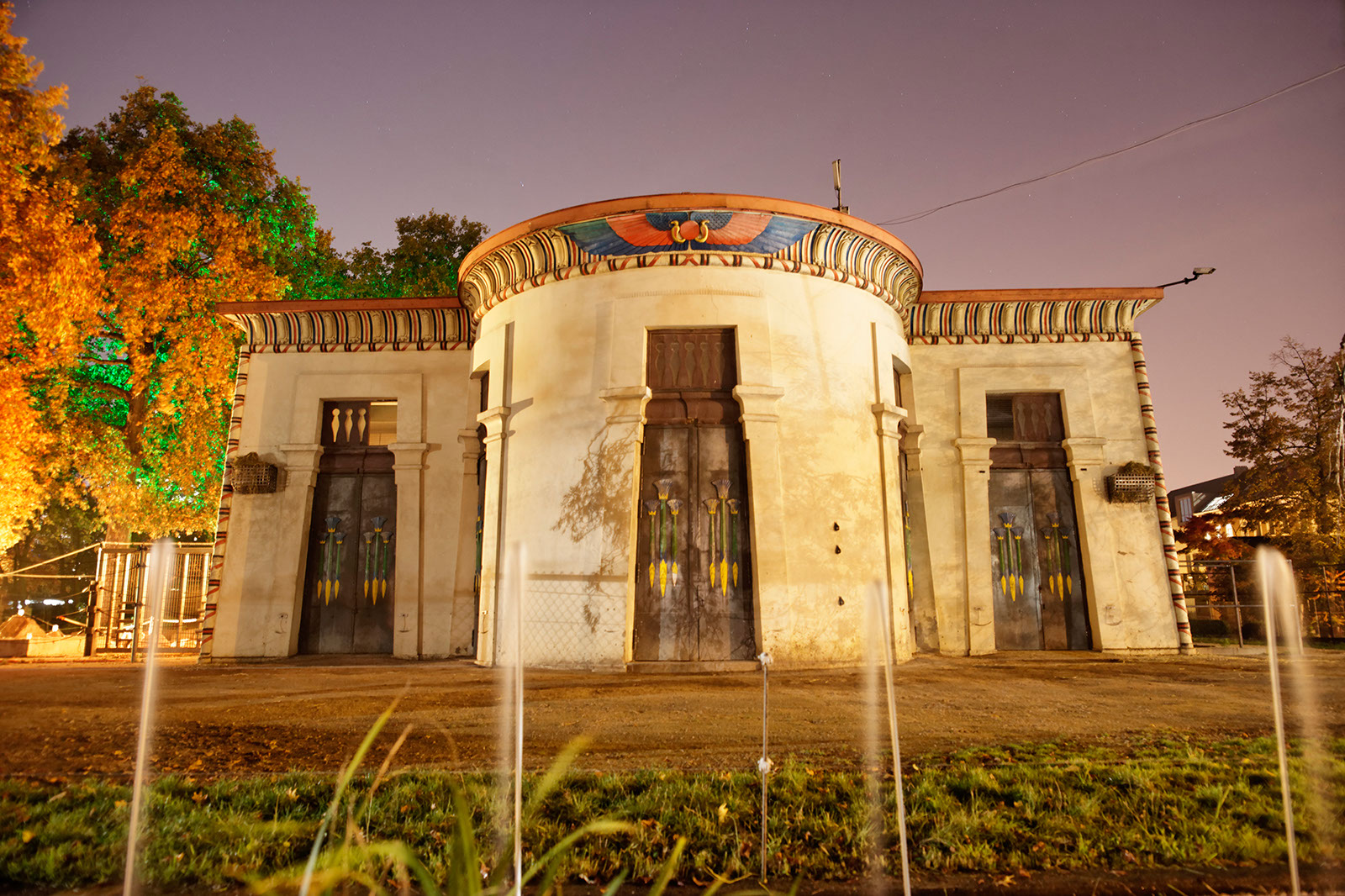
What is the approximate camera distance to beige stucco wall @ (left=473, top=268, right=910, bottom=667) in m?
8.29

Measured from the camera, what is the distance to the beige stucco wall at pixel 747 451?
8.29 meters

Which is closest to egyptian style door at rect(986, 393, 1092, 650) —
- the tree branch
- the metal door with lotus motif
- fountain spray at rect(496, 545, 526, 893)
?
the metal door with lotus motif

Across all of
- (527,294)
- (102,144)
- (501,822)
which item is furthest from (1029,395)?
(102,144)

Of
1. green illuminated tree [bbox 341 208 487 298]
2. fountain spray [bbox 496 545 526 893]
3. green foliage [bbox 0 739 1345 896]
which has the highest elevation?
green illuminated tree [bbox 341 208 487 298]

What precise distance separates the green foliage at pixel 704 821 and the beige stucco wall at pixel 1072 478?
6.56 metres

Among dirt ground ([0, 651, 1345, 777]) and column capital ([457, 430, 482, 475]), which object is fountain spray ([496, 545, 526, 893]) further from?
column capital ([457, 430, 482, 475])

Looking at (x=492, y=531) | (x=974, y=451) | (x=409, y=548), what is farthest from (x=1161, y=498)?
(x=409, y=548)

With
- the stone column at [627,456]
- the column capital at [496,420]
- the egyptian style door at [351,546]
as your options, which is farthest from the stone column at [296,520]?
the stone column at [627,456]

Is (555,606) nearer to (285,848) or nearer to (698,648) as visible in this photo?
(698,648)

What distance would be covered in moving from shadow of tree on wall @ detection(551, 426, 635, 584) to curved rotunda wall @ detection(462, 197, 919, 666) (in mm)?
19

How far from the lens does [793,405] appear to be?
28.7 feet

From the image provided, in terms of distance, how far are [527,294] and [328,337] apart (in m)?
4.14

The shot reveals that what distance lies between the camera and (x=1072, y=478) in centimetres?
1100

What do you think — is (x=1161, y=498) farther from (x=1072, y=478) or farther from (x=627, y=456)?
(x=627, y=456)
